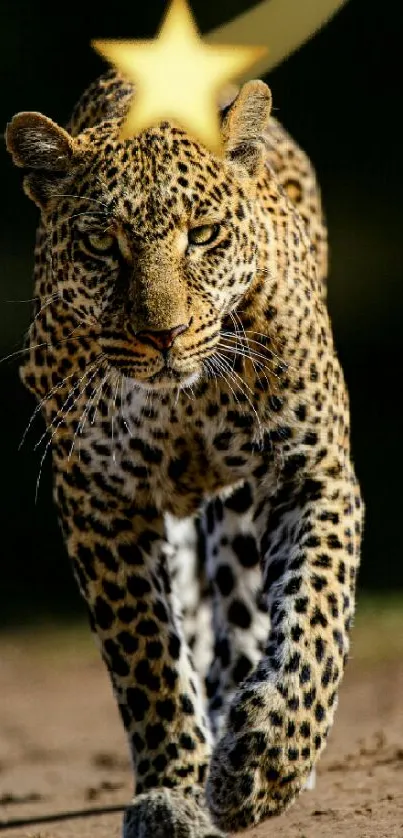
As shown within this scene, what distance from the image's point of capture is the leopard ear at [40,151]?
582 centimetres

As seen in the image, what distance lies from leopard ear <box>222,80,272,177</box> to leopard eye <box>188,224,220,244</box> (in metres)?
0.28

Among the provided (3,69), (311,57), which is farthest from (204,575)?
(311,57)

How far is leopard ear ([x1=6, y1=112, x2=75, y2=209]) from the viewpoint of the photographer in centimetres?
582

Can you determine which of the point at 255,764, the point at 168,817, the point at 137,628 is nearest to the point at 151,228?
the point at 137,628

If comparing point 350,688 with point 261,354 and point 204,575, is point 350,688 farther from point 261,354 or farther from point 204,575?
point 261,354

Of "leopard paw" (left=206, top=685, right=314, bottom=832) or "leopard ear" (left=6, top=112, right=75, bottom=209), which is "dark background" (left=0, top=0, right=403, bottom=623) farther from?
"leopard paw" (left=206, top=685, right=314, bottom=832)

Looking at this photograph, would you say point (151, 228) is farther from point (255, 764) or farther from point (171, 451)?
point (255, 764)

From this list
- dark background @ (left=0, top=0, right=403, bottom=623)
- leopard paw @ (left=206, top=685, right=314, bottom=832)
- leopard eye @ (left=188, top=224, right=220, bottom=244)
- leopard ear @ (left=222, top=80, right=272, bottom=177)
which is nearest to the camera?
leopard paw @ (left=206, top=685, right=314, bottom=832)

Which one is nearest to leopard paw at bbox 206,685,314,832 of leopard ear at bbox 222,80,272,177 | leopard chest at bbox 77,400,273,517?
leopard chest at bbox 77,400,273,517

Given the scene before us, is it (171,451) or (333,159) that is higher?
(333,159)

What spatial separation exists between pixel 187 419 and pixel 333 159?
1500 centimetres

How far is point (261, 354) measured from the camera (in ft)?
19.4

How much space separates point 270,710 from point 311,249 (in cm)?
182

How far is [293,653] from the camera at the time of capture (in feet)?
18.4
